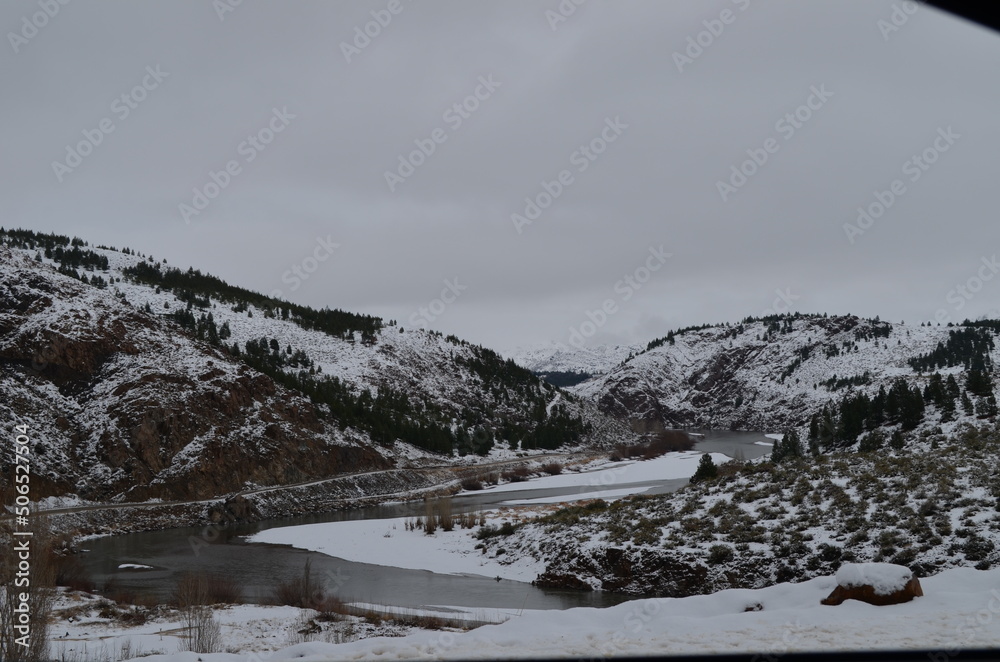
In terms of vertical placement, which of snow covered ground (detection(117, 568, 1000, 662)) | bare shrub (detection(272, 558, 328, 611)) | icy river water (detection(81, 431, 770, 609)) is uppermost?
snow covered ground (detection(117, 568, 1000, 662))

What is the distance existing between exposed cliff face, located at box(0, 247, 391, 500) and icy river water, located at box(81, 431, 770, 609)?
8.23 meters

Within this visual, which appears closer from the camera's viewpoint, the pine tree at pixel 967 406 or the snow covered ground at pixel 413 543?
the snow covered ground at pixel 413 543

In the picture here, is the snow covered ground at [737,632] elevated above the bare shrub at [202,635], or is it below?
above

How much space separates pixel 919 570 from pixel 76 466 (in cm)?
4974

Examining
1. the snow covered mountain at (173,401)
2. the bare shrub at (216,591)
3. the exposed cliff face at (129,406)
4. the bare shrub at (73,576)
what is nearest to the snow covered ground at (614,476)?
the snow covered mountain at (173,401)

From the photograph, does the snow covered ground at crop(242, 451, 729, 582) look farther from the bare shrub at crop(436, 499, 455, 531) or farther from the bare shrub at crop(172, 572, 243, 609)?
the bare shrub at crop(172, 572, 243, 609)

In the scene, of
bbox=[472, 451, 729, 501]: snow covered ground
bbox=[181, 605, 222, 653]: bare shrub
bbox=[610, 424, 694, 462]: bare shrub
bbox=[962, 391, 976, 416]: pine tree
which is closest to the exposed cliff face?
bbox=[472, 451, 729, 501]: snow covered ground

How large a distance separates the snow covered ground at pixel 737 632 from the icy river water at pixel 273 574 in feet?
26.7

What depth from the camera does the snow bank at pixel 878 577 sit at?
1191 centimetres

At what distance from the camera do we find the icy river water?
2141 cm

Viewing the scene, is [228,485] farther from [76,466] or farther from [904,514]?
[904,514]

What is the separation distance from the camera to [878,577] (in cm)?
1204

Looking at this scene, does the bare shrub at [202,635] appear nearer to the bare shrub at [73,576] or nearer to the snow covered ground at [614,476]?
the bare shrub at [73,576]

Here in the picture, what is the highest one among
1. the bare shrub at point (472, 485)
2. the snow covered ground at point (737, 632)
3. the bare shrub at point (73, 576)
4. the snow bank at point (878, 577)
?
the snow bank at point (878, 577)
